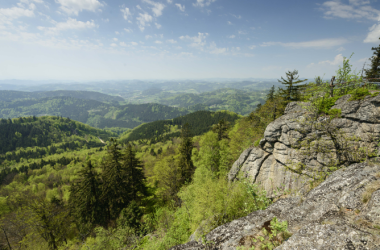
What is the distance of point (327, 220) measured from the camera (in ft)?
24.0

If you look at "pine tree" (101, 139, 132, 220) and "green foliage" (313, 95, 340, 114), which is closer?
"green foliage" (313, 95, 340, 114)

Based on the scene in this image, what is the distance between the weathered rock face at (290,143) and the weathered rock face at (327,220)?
94.6 inches

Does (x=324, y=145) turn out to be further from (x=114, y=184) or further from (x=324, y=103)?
(x=114, y=184)

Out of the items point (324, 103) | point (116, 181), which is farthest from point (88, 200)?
point (324, 103)

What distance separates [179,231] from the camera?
21.5 metres

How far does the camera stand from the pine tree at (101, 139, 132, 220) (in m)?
35.4

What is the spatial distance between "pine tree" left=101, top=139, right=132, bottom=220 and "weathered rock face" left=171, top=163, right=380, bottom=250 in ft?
100.0

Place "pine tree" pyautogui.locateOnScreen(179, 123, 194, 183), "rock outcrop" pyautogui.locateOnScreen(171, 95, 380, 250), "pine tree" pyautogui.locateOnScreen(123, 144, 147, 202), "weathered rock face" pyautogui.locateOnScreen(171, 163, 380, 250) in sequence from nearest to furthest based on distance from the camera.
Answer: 1. "weathered rock face" pyautogui.locateOnScreen(171, 163, 380, 250)
2. "rock outcrop" pyautogui.locateOnScreen(171, 95, 380, 250)
3. "pine tree" pyautogui.locateOnScreen(123, 144, 147, 202)
4. "pine tree" pyautogui.locateOnScreen(179, 123, 194, 183)

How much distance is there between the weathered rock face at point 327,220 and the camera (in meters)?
5.90

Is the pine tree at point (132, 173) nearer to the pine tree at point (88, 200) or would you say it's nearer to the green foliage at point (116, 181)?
the green foliage at point (116, 181)

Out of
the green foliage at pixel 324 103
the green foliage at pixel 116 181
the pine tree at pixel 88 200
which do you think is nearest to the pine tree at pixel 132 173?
the green foliage at pixel 116 181

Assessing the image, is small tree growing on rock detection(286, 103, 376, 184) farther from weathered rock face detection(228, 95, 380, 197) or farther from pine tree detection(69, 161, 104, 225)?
pine tree detection(69, 161, 104, 225)

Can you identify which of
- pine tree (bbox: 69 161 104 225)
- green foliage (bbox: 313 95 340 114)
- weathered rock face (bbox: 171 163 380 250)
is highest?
green foliage (bbox: 313 95 340 114)

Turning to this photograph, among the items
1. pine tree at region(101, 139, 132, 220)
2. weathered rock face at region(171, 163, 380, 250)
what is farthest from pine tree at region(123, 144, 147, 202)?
weathered rock face at region(171, 163, 380, 250)
